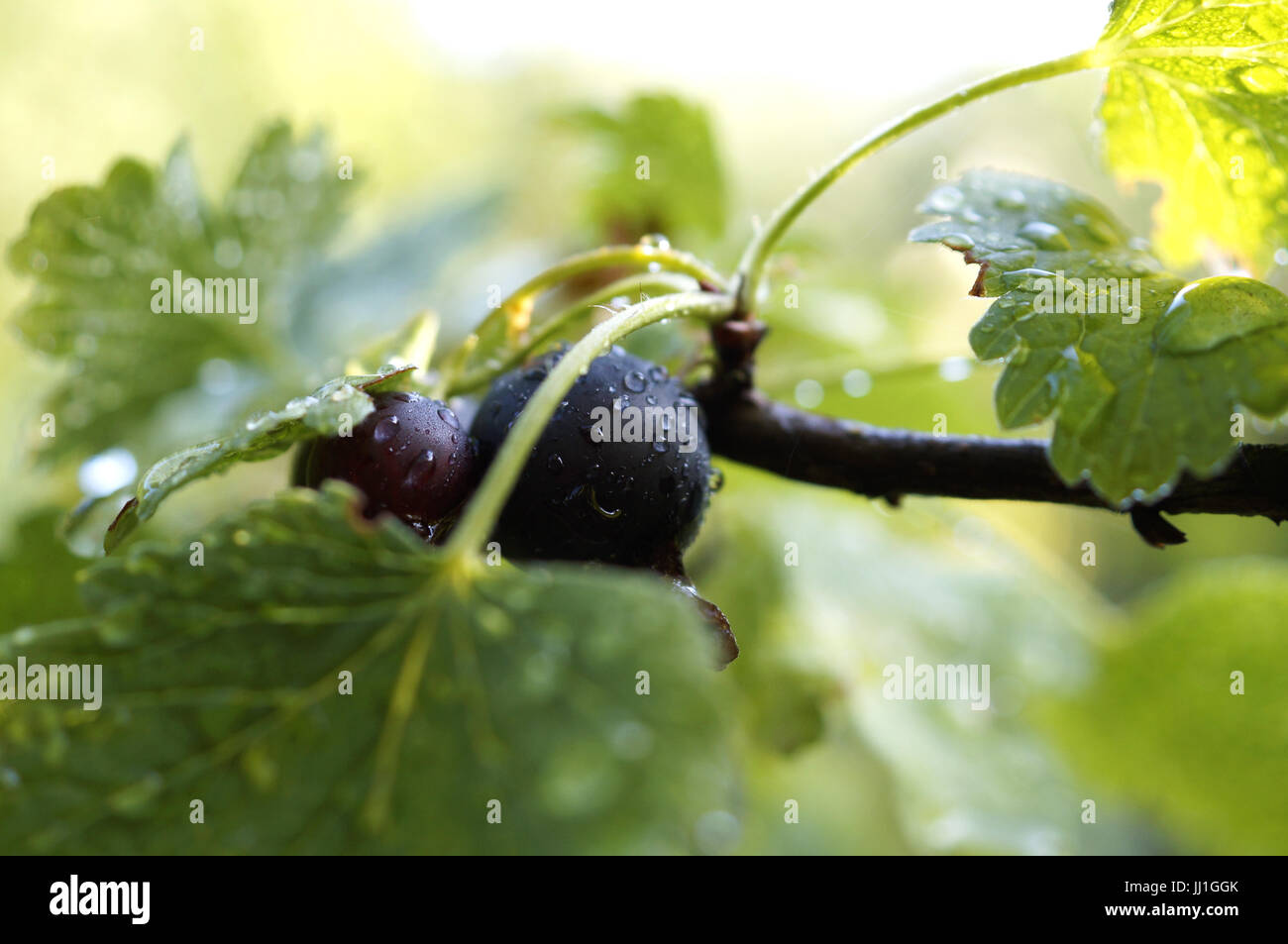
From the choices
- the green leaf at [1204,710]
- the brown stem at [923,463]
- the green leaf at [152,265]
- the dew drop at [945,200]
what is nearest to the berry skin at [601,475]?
the brown stem at [923,463]

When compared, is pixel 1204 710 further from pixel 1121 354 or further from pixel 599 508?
pixel 599 508

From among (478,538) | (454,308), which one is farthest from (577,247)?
(478,538)

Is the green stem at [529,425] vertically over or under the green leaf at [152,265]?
under

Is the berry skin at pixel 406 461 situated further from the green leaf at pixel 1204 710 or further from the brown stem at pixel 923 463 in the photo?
the green leaf at pixel 1204 710

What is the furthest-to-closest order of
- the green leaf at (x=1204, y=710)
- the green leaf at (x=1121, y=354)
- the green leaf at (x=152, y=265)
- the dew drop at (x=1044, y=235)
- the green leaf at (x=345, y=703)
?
1. the green leaf at (x=1204, y=710)
2. the green leaf at (x=152, y=265)
3. the dew drop at (x=1044, y=235)
4. the green leaf at (x=1121, y=354)
5. the green leaf at (x=345, y=703)

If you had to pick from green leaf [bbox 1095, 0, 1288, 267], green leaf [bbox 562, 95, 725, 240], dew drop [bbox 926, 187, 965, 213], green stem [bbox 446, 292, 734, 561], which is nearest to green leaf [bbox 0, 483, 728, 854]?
green stem [bbox 446, 292, 734, 561]
